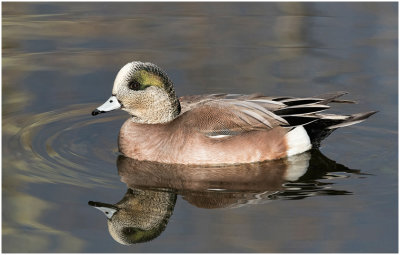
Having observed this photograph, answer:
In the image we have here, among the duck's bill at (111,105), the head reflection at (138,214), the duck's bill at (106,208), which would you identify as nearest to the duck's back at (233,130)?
the duck's bill at (111,105)

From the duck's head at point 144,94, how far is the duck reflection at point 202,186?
1.50 ft

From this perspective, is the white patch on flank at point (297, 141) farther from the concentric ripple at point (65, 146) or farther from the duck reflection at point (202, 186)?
the concentric ripple at point (65, 146)

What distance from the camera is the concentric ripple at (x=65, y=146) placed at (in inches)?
301

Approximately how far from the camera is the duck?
7930mm

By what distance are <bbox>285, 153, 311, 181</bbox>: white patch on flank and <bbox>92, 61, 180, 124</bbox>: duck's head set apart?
1.13 meters

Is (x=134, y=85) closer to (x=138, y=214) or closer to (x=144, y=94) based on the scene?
(x=144, y=94)

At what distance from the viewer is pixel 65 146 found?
27.2 feet

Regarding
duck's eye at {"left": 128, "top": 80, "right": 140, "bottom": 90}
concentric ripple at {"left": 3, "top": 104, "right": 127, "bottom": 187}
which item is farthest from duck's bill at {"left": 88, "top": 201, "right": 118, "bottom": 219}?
Answer: duck's eye at {"left": 128, "top": 80, "right": 140, "bottom": 90}

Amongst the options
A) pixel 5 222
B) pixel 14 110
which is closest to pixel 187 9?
pixel 14 110

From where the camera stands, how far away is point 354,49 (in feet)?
35.9

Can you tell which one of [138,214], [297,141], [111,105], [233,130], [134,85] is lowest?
[138,214]

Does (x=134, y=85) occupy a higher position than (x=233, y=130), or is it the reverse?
(x=134, y=85)

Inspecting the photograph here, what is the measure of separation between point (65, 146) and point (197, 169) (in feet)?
4.29

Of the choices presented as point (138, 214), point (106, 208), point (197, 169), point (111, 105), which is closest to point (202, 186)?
point (197, 169)
